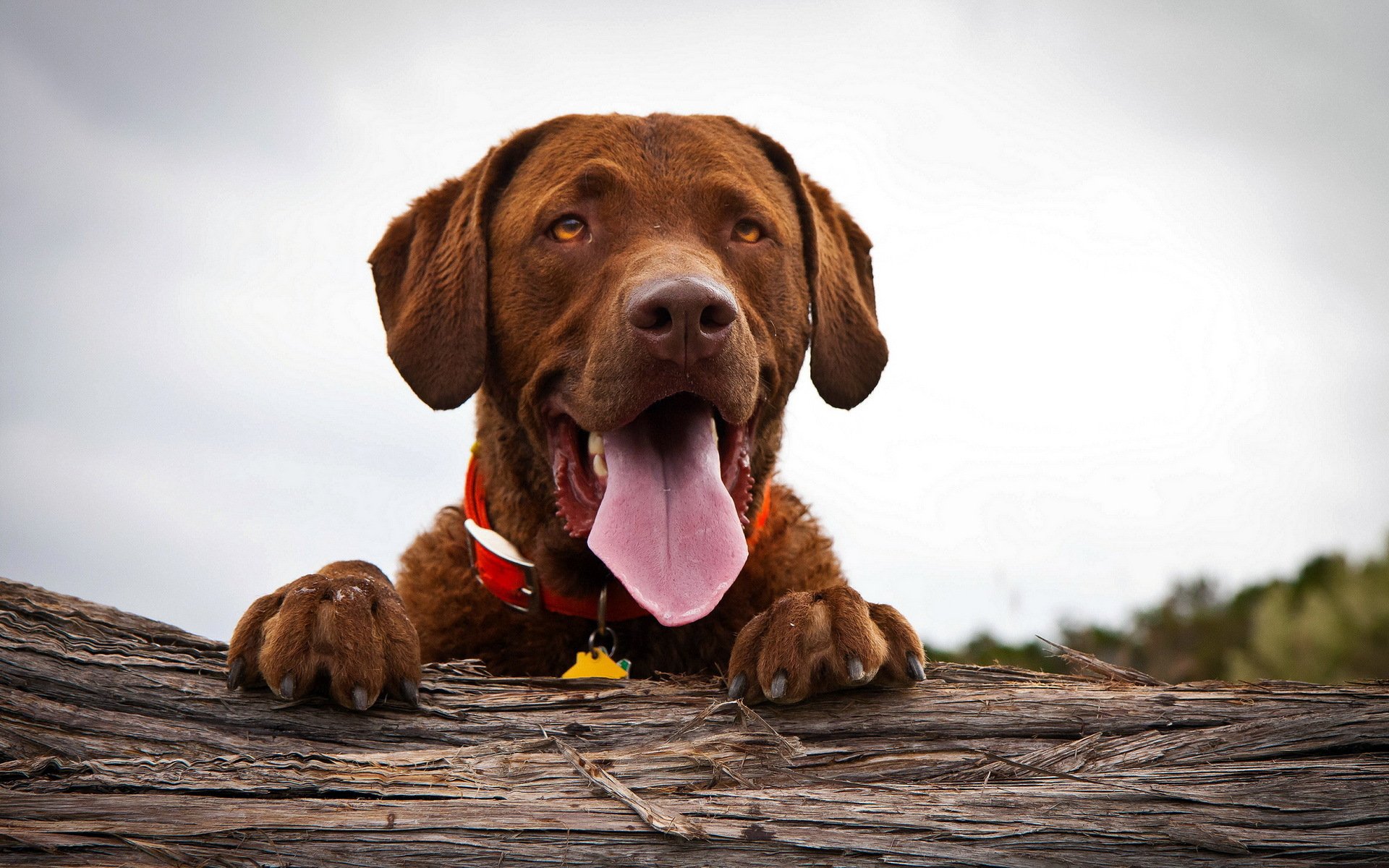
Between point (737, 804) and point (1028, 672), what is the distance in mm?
1018

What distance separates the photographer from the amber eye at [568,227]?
388 cm

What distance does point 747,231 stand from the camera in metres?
3.99

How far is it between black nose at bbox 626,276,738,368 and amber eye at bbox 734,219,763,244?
678 millimetres

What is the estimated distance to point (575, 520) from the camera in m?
3.76

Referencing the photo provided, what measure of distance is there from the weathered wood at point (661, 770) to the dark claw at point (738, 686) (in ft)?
0.28

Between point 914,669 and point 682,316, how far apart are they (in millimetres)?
1100

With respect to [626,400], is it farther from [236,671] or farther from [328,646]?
[236,671]

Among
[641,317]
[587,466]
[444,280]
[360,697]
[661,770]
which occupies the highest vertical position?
[444,280]

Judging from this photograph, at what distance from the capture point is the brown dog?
303cm

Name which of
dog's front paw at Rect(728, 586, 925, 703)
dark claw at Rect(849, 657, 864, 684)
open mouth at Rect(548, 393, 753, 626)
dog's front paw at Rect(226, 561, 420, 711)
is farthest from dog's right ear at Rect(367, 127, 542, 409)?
dark claw at Rect(849, 657, 864, 684)

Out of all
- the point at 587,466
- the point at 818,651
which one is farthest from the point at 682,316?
the point at 818,651

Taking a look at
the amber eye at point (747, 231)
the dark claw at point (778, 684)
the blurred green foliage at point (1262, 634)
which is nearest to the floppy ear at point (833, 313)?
the amber eye at point (747, 231)

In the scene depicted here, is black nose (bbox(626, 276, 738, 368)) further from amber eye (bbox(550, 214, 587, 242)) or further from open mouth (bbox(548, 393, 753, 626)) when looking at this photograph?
amber eye (bbox(550, 214, 587, 242))

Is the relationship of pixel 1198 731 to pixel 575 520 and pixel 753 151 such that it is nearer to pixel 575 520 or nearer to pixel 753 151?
pixel 575 520
